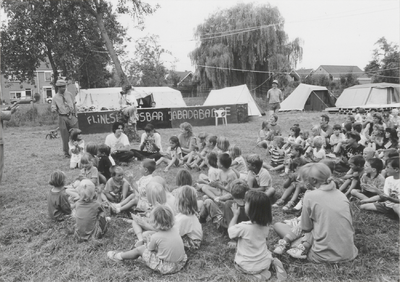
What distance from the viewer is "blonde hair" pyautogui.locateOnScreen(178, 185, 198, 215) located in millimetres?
3094

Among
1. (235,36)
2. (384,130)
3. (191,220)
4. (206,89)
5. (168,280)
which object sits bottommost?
(168,280)

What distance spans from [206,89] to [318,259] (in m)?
24.7

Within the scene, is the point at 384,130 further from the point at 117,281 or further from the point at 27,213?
the point at 27,213

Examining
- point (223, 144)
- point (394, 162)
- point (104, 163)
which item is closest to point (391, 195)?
point (394, 162)

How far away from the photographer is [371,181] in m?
4.23

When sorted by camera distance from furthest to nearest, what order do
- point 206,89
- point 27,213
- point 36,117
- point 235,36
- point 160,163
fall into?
1. point 206,89
2. point 235,36
3. point 36,117
4. point 160,163
5. point 27,213

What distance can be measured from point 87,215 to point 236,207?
1610 millimetres

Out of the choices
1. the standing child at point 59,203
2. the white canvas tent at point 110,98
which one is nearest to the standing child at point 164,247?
the standing child at point 59,203

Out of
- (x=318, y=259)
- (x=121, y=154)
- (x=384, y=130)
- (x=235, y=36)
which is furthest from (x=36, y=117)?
(x=318, y=259)

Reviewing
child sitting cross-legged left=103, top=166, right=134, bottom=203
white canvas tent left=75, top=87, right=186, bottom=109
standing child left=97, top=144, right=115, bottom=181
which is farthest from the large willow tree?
child sitting cross-legged left=103, top=166, right=134, bottom=203

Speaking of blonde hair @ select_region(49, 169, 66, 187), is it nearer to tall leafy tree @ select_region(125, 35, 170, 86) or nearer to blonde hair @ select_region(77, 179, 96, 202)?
blonde hair @ select_region(77, 179, 96, 202)

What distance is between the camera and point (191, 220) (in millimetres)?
3174

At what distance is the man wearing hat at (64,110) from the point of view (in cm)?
757

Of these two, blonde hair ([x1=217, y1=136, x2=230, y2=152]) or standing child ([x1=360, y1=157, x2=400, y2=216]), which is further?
blonde hair ([x1=217, y1=136, x2=230, y2=152])
